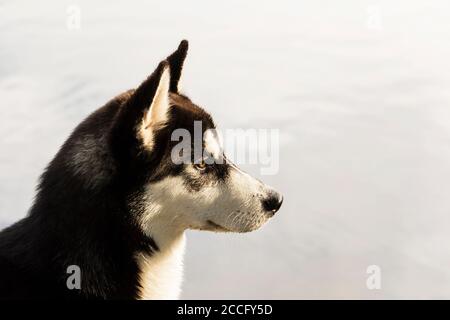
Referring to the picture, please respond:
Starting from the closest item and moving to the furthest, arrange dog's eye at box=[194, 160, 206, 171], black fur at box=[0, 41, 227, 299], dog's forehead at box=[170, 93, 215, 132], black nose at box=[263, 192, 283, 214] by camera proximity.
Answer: black fur at box=[0, 41, 227, 299] < dog's eye at box=[194, 160, 206, 171] < dog's forehead at box=[170, 93, 215, 132] < black nose at box=[263, 192, 283, 214]

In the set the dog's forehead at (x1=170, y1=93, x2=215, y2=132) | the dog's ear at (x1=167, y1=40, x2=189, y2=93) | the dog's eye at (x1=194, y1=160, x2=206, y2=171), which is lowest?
the dog's eye at (x1=194, y1=160, x2=206, y2=171)

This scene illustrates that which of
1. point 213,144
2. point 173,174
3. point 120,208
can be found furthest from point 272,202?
point 120,208

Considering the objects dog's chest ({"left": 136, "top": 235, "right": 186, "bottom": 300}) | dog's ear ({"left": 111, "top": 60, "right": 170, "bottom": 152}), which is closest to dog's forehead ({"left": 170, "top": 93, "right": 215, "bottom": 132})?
dog's ear ({"left": 111, "top": 60, "right": 170, "bottom": 152})

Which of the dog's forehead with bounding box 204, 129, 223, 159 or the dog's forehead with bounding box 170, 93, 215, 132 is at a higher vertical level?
the dog's forehead with bounding box 170, 93, 215, 132

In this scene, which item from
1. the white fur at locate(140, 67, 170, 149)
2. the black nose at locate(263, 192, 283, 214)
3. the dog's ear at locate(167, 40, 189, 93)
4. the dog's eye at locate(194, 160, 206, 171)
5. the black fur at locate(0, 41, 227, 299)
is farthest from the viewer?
the dog's ear at locate(167, 40, 189, 93)

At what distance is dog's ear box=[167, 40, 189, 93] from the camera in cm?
859

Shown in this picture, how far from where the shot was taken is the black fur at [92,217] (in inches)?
286

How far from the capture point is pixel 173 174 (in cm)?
765

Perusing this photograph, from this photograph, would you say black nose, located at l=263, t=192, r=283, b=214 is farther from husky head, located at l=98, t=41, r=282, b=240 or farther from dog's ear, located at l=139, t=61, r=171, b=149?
dog's ear, located at l=139, t=61, r=171, b=149

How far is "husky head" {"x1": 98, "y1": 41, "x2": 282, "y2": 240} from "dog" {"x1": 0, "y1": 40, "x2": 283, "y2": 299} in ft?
0.03

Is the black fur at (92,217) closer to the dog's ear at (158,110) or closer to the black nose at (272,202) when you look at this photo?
the dog's ear at (158,110)

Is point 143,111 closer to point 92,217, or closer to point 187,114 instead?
point 187,114

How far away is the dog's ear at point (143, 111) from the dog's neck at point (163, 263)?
31.9 inches
